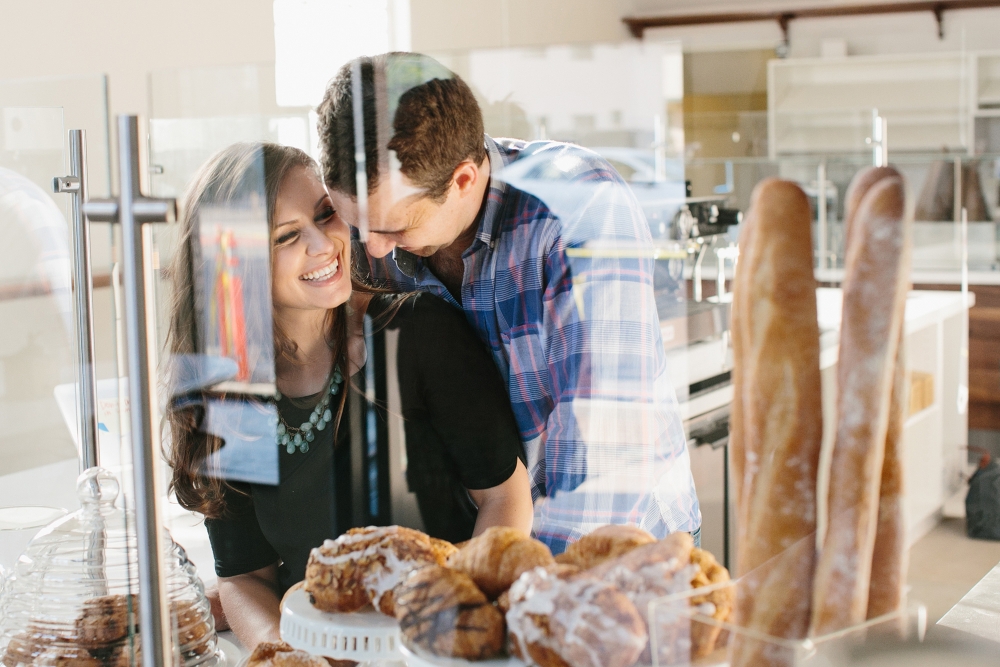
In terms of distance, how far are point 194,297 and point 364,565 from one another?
9.3 inches

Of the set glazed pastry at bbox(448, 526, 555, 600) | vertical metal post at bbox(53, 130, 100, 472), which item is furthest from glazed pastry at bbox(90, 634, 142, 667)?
glazed pastry at bbox(448, 526, 555, 600)

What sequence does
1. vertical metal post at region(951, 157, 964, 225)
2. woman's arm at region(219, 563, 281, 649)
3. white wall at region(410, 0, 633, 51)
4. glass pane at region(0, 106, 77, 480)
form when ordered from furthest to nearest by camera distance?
glass pane at region(0, 106, 77, 480) → woman's arm at region(219, 563, 281, 649) → white wall at region(410, 0, 633, 51) → vertical metal post at region(951, 157, 964, 225)

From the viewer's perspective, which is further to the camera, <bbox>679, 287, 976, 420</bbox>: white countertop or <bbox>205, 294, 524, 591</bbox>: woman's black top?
<bbox>205, 294, 524, 591</bbox>: woman's black top

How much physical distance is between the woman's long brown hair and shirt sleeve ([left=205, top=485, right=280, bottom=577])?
10 millimetres

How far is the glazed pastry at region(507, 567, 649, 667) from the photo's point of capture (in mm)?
478

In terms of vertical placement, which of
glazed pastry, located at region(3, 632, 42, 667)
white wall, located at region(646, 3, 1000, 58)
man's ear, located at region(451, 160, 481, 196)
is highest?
white wall, located at region(646, 3, 1000, 58)

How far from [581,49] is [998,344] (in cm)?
27

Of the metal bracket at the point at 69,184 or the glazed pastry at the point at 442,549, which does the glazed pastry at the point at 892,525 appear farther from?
the metal bracket at the point at 69,184

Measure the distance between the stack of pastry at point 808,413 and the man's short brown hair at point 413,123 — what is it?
0.61 feet

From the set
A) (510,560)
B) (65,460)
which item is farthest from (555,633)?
(65,460)

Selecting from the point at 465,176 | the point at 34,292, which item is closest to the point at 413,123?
the point at 465,176

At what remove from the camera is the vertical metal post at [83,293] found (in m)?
0.79

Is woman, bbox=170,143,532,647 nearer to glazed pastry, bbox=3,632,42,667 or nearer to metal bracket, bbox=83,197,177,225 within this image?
metal bracket, bbox=83,197,177,225

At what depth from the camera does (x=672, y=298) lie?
0.49 metres
